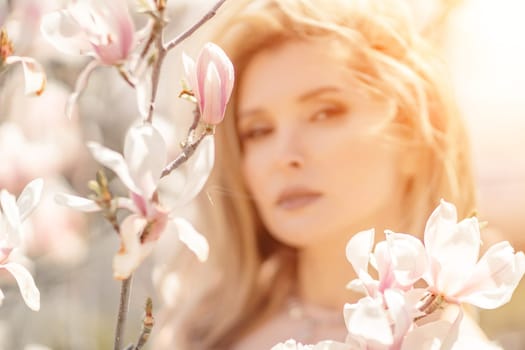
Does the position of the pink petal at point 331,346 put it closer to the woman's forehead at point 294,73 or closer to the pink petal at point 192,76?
the pink petal at point 192,76

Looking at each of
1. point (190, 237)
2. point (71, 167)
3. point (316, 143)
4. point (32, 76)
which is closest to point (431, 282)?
point (190, 237)

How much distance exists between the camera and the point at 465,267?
434mm

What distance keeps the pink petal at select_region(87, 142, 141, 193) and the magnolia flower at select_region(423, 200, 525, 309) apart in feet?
0.48

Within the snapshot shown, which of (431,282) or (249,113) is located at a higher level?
(431,282)

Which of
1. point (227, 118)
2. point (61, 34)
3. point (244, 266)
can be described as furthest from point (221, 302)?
point (61, 34)

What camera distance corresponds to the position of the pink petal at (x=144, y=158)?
0.39 metres

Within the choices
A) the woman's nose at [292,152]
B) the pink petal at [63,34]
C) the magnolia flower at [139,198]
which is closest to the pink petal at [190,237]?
the magnolia flower at [139,198]

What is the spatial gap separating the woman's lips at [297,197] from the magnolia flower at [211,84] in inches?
25.2

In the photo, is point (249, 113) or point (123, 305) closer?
point (123, 305)

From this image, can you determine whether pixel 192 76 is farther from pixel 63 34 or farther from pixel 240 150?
pixel 240 150

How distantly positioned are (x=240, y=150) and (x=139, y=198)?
70 cm

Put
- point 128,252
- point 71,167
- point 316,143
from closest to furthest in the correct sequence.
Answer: point 128,252 → point 316,143 → point 71,167

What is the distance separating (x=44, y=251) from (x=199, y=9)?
14.5 inches

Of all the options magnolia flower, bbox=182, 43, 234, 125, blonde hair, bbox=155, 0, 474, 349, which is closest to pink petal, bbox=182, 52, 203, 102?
magnolia flower, bbox=182, 43, 234, 125
